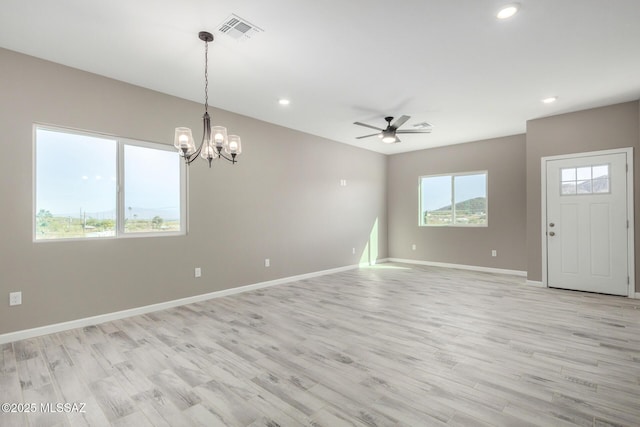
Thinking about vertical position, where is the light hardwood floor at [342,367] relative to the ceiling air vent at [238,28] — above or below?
below

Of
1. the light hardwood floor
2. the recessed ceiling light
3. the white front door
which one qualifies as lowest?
the light hardwood floor

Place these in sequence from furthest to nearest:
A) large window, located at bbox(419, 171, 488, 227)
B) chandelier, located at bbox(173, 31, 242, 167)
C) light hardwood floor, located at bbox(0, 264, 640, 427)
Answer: large window, located at bbox(419, 171, 488, 227) < chandelier, located at bbox(173, 31, 242, 167) < light hardwood floor, located at bbox(0, 264, 640, 427)

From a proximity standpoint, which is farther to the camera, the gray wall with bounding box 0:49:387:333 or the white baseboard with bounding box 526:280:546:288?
the white baseboard with bounding box 526:280:546:288

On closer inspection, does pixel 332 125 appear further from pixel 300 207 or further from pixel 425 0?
pixel 425 0

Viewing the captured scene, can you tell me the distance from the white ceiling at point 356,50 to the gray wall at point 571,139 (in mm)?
255

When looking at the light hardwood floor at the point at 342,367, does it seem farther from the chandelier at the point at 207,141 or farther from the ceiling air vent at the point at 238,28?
the ceiling air vent at the point at 238,28

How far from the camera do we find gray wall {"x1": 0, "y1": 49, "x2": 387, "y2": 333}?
3107 millimetres

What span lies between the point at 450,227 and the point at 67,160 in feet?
23.3

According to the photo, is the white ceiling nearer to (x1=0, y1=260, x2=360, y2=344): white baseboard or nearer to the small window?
the small window

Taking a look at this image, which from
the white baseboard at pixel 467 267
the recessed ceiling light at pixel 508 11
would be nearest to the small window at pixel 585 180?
the white baseboard at pixel 467 267

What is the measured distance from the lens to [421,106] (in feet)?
15.3

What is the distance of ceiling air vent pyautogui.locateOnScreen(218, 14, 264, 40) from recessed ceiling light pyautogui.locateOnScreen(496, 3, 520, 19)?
1998 mm

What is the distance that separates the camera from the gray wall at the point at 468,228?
632 centimetres

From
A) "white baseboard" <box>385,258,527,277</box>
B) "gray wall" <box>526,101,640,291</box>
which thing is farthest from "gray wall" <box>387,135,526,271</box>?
"gray wall" <box>526,101,640,291</box>
